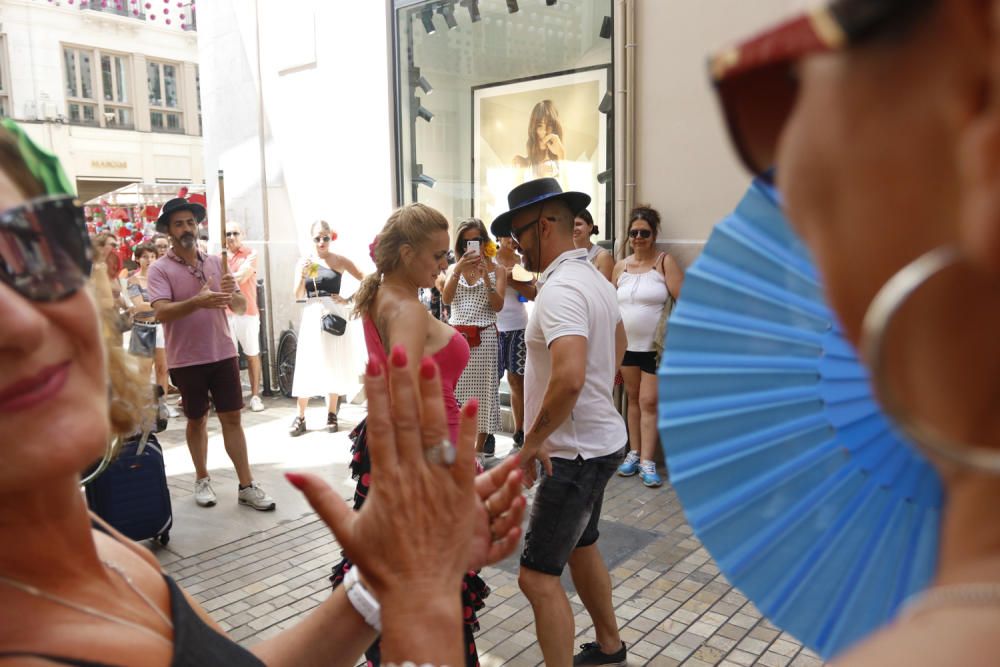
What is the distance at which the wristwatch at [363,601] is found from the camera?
1.50 m

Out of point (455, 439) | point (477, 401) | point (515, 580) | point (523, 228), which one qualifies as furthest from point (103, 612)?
point (515, 580)

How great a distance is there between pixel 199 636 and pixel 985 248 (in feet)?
4.24

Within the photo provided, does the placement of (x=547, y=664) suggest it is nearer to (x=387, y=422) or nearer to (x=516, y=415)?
(x=387, y=422)

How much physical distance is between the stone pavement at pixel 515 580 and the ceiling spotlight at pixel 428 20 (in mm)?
5107

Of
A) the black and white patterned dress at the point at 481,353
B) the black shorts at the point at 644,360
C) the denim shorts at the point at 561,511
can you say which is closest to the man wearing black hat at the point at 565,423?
the denim shorts at the point at 561,511

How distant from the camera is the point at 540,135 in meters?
7.86

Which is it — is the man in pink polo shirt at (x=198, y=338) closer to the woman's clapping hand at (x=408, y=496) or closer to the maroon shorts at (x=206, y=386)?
the maroon shorts at (x=206, y=386)

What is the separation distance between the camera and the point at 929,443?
0.54m

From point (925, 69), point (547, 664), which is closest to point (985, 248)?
point (925, 69)

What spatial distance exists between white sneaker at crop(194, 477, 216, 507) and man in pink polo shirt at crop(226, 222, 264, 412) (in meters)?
3.16

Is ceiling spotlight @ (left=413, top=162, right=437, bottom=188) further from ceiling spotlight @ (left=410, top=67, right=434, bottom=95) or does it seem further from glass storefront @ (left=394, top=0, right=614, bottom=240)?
ceiling spotlight @ (left=410, top=67, right=434, bottom=95)

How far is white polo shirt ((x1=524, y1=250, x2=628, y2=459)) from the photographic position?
3312mm

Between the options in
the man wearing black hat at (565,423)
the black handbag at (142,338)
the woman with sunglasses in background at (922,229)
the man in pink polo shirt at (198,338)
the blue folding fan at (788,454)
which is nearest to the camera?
the woman with sunglasses in background at (922,229)

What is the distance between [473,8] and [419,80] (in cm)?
101
